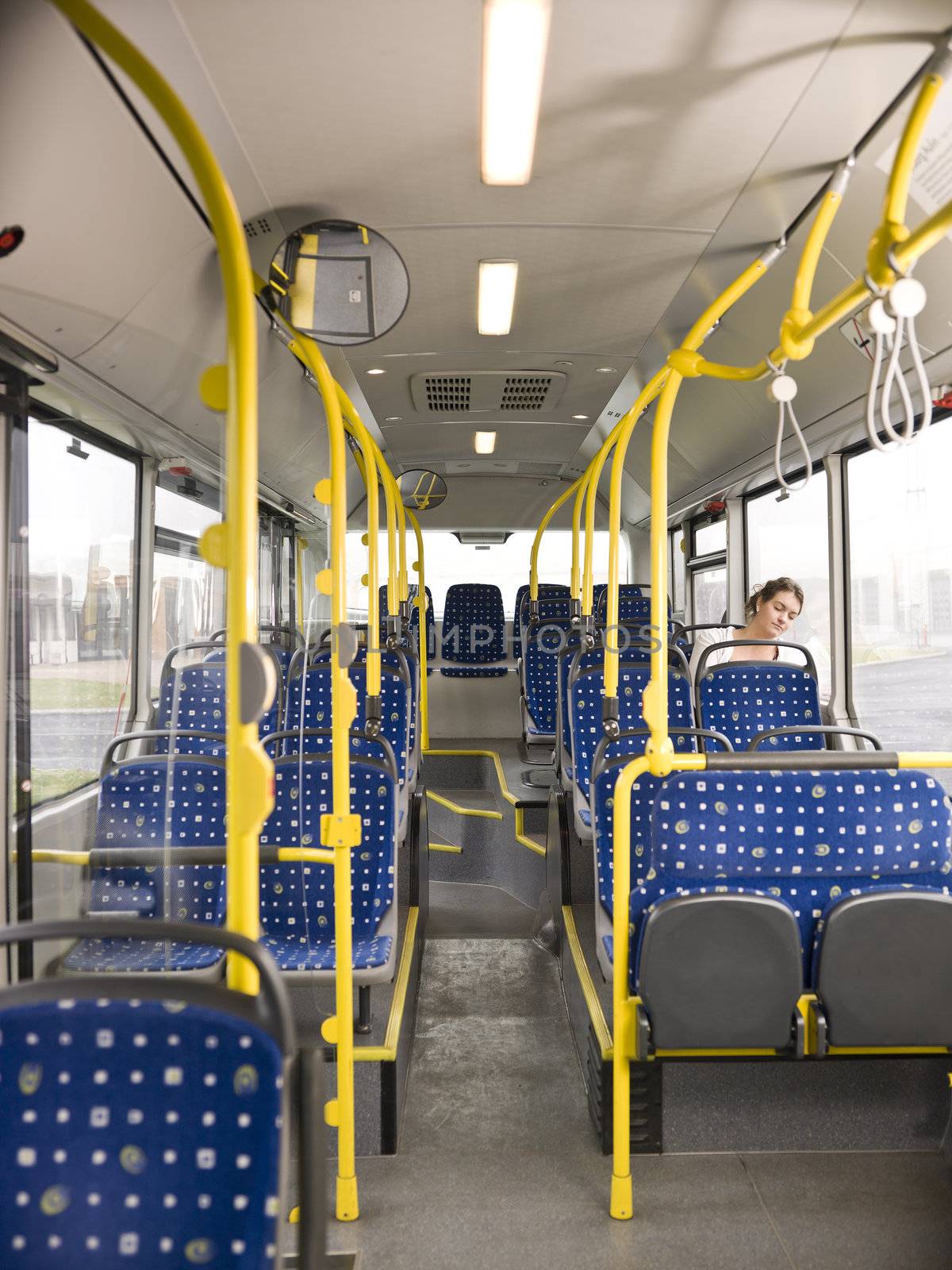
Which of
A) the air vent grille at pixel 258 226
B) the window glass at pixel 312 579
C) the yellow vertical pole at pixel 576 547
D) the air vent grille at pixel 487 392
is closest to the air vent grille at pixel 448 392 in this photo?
the air vent grille at pixel 487 392

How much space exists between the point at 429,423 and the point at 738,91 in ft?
15.6

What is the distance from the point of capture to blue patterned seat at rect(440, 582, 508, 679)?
29.7 ft

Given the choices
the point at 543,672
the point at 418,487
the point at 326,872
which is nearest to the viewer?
the point at 326,872

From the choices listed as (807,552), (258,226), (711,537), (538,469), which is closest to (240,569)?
(258,226)

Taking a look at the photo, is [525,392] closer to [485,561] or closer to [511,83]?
[511,83]

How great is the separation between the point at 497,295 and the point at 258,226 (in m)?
1.29

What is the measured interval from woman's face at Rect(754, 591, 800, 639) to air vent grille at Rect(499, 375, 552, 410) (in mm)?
2109

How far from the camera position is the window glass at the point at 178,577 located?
214 centimetres

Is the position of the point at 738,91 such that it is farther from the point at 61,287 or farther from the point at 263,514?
the point at 61,287

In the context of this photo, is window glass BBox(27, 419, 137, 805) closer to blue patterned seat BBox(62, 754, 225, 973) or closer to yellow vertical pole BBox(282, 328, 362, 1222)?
blue patterned seat BBox(62, 754, 225, 973)

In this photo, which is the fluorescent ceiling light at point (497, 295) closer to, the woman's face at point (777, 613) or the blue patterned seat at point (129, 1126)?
the woman's face at point (777, 613)

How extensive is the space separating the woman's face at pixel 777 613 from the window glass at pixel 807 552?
0.42 meters

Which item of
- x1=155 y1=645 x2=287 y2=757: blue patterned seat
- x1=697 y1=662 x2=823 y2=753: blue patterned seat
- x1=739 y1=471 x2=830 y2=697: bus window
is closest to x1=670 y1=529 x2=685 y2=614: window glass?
x1=739 y1=471 x2=830 y2=697: bus window

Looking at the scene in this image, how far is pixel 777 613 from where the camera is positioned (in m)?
5.00
